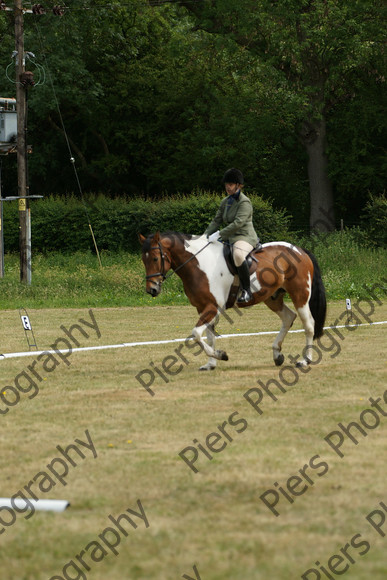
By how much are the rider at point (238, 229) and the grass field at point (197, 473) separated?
1245 mm

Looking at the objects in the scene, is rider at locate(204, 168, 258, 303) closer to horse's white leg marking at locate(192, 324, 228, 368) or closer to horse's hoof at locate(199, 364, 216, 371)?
horse's white leg marking at locate(192, 324, 228, 368)

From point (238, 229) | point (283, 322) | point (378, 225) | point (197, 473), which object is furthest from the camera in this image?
point (378, 225)

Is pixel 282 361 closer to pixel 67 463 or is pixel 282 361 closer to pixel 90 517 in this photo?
pixel 67 463

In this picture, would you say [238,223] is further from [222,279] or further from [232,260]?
Answer: [222,279]

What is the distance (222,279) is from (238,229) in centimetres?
72

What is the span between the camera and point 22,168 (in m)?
29.3

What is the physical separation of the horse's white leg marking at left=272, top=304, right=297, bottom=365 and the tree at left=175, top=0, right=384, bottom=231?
82.7 ft

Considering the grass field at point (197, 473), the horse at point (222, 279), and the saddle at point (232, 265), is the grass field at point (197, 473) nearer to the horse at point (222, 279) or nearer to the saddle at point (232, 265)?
the horse at point (222, 279)

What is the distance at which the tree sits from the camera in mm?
38656

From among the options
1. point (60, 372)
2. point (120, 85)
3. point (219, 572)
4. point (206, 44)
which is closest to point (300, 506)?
point (219, 572)

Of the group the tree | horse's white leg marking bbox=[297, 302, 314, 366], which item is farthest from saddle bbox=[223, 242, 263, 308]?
the tree

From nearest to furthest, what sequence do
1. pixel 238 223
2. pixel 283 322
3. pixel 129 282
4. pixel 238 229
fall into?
pixel 238 223 → pixel 238 229 → pixel 283 322 → pixel 129 282

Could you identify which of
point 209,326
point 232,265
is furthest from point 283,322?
point 209,326

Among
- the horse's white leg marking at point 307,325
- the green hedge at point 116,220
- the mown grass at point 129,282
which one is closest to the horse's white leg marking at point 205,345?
the horse's white leg marking at point 307,325
